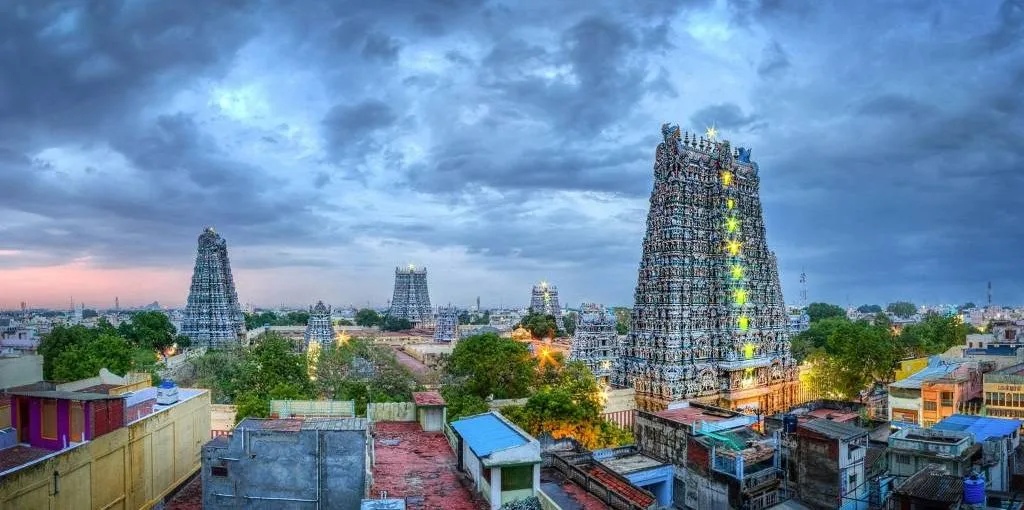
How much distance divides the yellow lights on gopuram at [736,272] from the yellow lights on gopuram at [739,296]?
3.27 ft

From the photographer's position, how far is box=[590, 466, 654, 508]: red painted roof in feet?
59.9

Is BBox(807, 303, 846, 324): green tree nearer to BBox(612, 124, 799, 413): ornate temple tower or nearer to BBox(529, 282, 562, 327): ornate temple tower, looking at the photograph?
BBox(529, 282, 562, 327): ornate temple tower

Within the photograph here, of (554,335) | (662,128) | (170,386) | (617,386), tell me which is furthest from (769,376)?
(554,335)

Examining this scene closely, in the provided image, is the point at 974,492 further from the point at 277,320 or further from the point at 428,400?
the point at 277,320

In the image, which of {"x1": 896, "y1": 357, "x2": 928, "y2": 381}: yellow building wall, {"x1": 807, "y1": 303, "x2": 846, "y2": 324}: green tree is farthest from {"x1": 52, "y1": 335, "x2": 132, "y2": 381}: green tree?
{"x1": 807, "y1": 303, "x2": 846, "y2": 324}: green tree

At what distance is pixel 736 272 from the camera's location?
50875mm

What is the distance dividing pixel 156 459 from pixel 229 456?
7.06m

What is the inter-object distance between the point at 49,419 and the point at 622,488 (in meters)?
15.4

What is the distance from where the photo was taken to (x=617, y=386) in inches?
1944

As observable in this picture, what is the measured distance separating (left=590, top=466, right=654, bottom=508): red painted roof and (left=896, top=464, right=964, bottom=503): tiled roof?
344 inches

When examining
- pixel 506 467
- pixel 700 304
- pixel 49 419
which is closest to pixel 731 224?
pixel 700 304

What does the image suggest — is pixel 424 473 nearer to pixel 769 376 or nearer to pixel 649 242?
pixel 649 242

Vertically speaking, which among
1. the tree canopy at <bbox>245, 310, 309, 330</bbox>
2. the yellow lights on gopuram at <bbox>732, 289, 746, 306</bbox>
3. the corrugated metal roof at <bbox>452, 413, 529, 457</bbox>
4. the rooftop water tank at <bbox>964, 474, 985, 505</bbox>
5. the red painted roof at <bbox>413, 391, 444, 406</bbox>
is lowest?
the tree canopy at <bbox>245, 310, 309, 330</bbox>

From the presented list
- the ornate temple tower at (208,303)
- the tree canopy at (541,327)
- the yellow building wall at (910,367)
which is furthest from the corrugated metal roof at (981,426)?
the tree canopy at (541,327)
